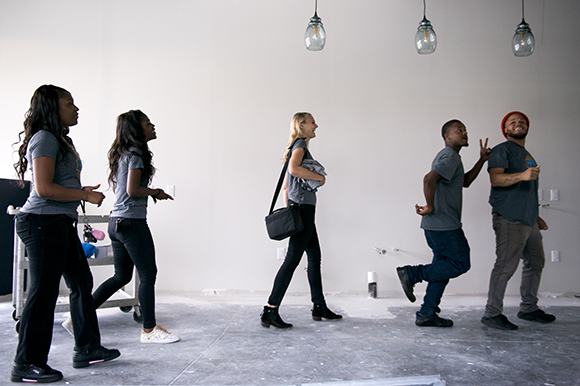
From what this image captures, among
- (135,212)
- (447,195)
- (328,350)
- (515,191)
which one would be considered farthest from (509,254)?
(135,212)

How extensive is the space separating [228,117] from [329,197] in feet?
3.63

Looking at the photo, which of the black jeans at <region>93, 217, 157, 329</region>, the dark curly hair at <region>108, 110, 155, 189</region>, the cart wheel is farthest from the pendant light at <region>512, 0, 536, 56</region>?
the cart wheel

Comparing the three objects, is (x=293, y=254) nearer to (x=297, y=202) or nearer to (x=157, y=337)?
(x=297, y=202)

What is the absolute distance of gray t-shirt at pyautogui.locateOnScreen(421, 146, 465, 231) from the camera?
2.61 metres

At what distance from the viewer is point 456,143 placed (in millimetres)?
2729

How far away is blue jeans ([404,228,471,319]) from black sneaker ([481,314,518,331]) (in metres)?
0.31

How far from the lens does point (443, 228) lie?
103 inches

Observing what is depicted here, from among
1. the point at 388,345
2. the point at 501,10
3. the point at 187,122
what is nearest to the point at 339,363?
the point at 388,345

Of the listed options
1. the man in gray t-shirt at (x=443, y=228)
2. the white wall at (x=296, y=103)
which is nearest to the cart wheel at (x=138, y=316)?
the white wall at (x=296, y=103)

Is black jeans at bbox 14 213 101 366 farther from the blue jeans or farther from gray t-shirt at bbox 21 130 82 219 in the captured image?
the blue jeans

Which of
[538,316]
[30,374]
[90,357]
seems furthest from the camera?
[538,316]

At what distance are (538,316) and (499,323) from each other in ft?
1.24

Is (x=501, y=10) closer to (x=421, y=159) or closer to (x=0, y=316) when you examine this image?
(x=421, y=159)

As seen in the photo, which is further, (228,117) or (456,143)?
(228,117)
